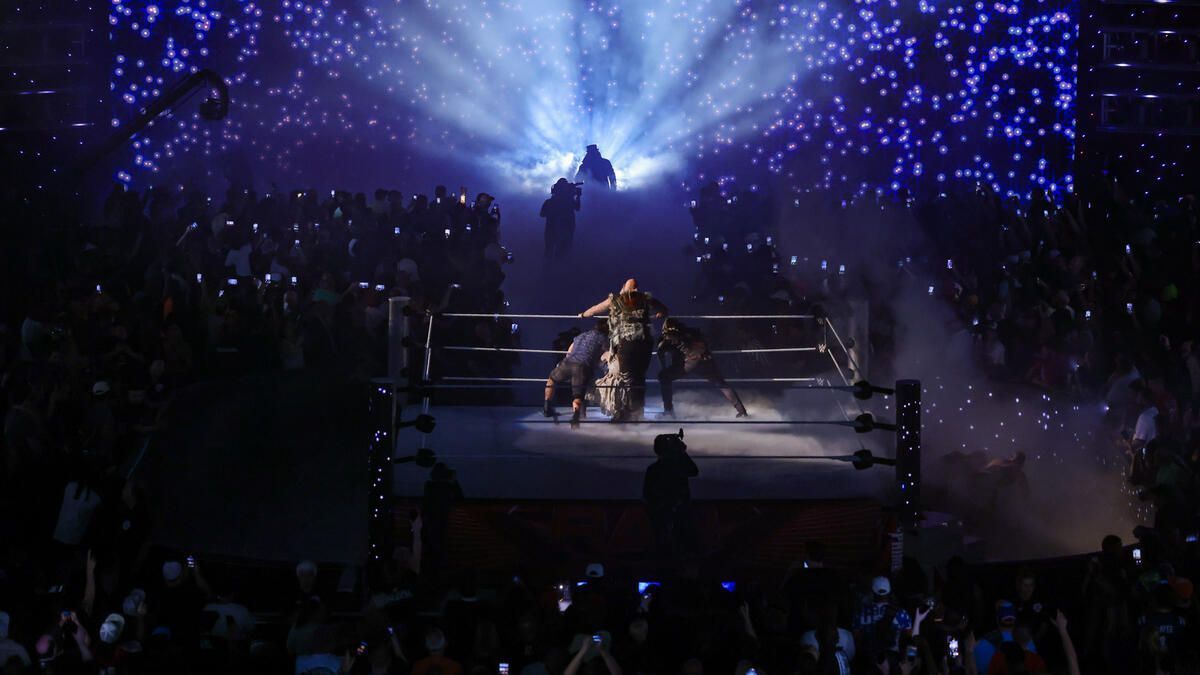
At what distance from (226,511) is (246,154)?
947 centimetres

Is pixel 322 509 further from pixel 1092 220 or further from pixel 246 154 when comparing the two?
pixel 246 154

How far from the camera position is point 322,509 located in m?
9.45

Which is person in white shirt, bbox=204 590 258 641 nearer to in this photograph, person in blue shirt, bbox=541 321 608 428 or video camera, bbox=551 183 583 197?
person in blue shirt, bbox=541 321 608 428

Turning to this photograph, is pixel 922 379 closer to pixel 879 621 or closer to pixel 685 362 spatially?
pixel 685 362

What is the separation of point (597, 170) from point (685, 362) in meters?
10.6

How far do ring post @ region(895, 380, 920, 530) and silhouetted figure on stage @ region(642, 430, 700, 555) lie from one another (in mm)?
1141

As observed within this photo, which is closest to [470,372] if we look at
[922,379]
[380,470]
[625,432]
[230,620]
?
[625,432]

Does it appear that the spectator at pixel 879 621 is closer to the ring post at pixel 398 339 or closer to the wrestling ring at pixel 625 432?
the wrestling ring at pixel 625 432

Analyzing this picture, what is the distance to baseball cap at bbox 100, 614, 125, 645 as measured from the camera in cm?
654

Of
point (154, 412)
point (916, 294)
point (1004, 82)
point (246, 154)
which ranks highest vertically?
point (1004, 82)

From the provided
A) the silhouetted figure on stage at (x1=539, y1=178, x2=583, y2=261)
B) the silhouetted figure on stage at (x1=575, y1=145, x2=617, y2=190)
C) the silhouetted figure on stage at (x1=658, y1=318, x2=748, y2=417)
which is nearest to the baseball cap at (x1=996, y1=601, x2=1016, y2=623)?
the silhouetted figure on stage at (x1=658, y1=318, x2=748, y2=417)

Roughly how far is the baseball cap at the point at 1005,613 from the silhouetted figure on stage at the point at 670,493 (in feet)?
6.20

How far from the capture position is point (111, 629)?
6547mm

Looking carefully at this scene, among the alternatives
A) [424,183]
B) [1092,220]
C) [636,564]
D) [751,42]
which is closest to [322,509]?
[636,564]
